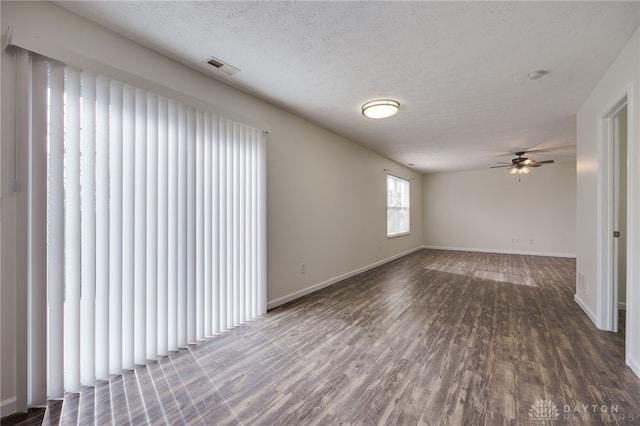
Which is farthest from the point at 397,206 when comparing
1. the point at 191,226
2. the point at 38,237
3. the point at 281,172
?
the point at 38,237

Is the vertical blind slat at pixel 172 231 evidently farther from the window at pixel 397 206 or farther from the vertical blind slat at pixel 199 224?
the window at pixel 397 206

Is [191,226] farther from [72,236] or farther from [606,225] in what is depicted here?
[606,225]

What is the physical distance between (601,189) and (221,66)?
156 inches

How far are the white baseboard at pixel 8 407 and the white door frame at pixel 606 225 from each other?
4798mm

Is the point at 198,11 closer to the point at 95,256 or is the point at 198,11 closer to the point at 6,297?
the point at 95,256

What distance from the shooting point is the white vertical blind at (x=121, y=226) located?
1685 millimetres

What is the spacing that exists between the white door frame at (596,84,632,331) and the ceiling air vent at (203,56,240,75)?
3.64 m

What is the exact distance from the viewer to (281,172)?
349 centimetres

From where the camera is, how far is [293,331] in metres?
2.71

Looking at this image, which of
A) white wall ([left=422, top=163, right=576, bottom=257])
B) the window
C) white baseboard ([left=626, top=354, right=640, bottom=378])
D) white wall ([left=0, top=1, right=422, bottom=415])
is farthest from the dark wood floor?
white wall ([left=422, top=163, right=576, bottom=257])

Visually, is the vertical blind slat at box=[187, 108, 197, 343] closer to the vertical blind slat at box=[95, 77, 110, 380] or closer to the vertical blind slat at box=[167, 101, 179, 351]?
the vertical blind slat at box=[167, 101, 179, 351]

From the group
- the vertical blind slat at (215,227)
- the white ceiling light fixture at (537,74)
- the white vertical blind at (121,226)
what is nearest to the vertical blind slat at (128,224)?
the white vertical blind at (121,226)

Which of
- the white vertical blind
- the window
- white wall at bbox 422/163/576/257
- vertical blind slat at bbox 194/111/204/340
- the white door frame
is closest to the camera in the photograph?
the white vertical blind

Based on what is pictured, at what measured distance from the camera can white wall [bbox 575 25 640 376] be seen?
1.99 meters
